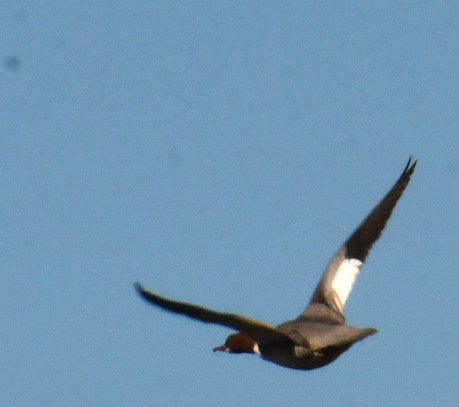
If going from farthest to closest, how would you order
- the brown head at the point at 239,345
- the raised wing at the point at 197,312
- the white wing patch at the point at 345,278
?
the white wing patch at the point at 345,278 → the brown head at the point at 239,345 → the raised wing at the point at 197,312

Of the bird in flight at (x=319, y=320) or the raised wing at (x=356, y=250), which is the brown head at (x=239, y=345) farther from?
the raised wing at (x=356, y=250)

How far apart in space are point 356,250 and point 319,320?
3503mm

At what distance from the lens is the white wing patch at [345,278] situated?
2534 cm

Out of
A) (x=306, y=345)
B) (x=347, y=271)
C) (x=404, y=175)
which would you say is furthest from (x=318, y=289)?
(x=306, y=345)

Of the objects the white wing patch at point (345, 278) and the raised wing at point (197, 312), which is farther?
the white wing patch at point (345, 278)

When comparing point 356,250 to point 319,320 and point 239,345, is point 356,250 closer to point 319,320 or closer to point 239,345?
point 319,320

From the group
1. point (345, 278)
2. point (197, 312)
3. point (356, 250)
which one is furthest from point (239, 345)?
point (356, 250)

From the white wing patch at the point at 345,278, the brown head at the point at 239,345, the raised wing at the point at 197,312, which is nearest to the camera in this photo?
the raised wing at the point at 197,312

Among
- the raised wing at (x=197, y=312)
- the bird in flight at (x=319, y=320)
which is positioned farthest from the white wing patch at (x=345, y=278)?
the raised wing at (x=197, y=312)

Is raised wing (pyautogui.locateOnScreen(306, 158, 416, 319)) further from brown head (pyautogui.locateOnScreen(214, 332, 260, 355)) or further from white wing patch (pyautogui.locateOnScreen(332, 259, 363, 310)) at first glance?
brown head (pyautogui.locateOnScreen(214, 332, 260, 355))

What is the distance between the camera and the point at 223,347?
74.7ft

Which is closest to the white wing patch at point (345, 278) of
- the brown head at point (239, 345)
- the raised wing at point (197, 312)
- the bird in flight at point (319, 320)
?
the bird in flight at point (319, 320)

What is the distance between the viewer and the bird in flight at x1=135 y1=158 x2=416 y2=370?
1945 centimetres

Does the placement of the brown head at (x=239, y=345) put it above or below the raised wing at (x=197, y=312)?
above
